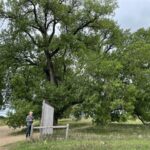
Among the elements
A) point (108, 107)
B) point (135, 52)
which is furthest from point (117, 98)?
point (135, 52)

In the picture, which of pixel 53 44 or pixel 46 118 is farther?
pixel 53 44

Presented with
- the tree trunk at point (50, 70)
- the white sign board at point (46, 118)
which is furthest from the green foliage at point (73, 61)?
the white sign board at point (46, 118)

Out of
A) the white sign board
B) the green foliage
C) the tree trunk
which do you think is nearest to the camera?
the white sign board

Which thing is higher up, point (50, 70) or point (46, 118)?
point (50, 70)

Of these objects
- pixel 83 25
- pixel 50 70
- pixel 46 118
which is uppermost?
pixel 83 25

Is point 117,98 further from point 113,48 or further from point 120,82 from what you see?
point 113,48

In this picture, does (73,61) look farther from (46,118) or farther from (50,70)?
(46,118)

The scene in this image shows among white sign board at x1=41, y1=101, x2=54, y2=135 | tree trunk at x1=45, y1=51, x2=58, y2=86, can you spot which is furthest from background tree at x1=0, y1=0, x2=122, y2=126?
white sign board at x1=41, y1=101, x2=54, y2=135

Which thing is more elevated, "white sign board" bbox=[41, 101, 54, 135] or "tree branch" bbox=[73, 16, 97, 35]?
"tree branch" bbox=[73, 16, 97, 35]

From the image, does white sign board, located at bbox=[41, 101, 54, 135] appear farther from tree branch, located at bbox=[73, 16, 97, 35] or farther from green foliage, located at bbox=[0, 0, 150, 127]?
tree branch, located at bbox=[73, 16, 97, 35]

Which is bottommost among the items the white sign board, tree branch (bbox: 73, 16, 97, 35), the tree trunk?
the white sign board

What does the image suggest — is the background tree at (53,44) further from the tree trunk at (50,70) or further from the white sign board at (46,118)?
the white sign board at (46,118)

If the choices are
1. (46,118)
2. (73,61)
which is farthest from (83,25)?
(46,118)

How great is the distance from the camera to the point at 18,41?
41938 millimetres
